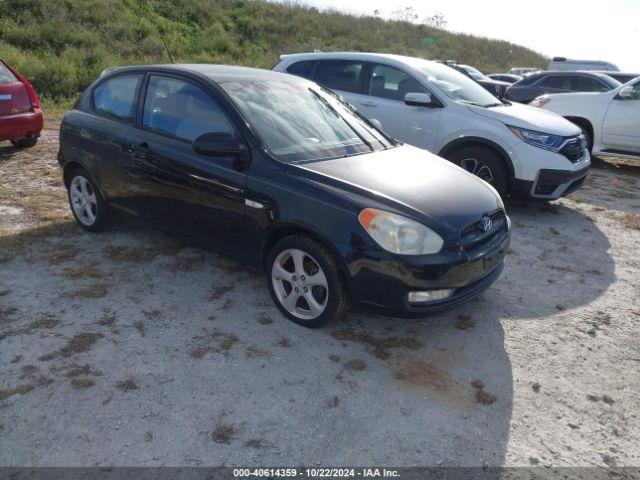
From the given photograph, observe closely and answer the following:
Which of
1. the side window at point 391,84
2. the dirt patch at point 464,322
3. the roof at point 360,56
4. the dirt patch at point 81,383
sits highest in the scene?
the roof at point 360,56

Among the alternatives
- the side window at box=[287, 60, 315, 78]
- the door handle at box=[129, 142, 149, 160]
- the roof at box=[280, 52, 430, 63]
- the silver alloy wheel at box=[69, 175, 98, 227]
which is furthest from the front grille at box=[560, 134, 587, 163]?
the silver alloy wheel at box=[69, 175, 98, 227]

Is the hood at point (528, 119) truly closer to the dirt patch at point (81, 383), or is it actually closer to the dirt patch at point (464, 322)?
Result: the dirt patch at point (464, 322)

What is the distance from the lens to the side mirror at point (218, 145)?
3508 mm

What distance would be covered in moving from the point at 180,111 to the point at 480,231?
2463 millimetres

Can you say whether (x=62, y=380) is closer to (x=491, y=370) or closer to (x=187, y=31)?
(x=491, y=370)

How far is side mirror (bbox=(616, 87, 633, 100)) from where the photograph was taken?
866 centimetres

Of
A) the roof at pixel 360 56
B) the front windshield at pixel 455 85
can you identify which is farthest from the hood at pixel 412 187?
the roof at pixel 360 56

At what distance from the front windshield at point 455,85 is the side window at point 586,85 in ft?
23.4

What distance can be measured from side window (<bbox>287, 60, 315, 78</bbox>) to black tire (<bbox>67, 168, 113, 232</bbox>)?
3593 millimetres

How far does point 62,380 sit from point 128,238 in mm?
2287

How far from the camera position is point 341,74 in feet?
23.5

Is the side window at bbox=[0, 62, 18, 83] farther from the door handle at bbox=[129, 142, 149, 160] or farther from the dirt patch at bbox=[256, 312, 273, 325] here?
the dirt patch at bbox=[256, 312, 273, 325]

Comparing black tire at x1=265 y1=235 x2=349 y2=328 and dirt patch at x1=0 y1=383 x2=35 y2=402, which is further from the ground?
black tire at x1=265 y1=235 x2=349 y2=328

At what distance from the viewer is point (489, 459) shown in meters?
2.50
